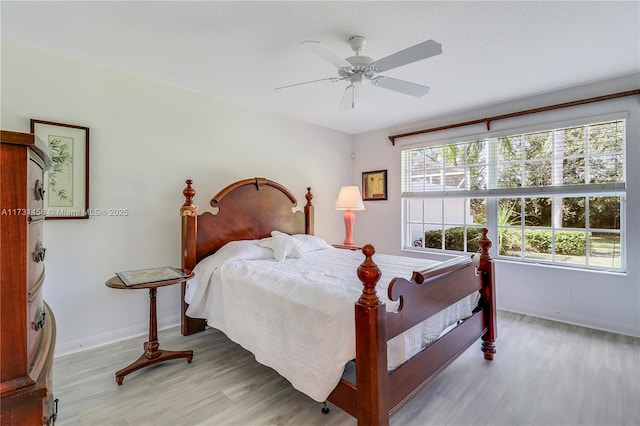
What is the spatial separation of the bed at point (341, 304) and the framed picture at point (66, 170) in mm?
806

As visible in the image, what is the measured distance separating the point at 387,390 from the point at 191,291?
2.00 m

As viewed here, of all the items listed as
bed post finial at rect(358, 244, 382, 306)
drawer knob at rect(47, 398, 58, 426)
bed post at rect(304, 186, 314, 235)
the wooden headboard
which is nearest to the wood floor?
the wooden headboard

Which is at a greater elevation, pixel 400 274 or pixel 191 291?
pixel 400 274

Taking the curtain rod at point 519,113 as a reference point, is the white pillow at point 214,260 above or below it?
below

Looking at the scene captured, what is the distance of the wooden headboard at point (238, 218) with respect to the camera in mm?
2902

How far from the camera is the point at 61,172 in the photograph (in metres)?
2.45

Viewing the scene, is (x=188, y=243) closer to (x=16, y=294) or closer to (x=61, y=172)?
(x=61, y=172)

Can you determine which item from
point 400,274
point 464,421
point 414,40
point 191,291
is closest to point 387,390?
point 464,421

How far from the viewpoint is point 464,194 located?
12.8 ft

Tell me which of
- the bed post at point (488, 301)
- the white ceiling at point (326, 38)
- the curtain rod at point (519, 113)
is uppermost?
the white ceiling at point (326, 38)

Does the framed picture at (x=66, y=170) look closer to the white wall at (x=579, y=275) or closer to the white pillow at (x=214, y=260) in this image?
the white pillow at (x=214, y=260)

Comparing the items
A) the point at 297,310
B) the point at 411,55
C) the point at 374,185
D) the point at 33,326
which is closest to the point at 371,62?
the point at 411,55

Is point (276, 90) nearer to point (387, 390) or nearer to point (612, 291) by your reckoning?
point (387, 390)

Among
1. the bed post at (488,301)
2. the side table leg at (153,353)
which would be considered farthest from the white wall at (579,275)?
the side table leg at (153,353)
